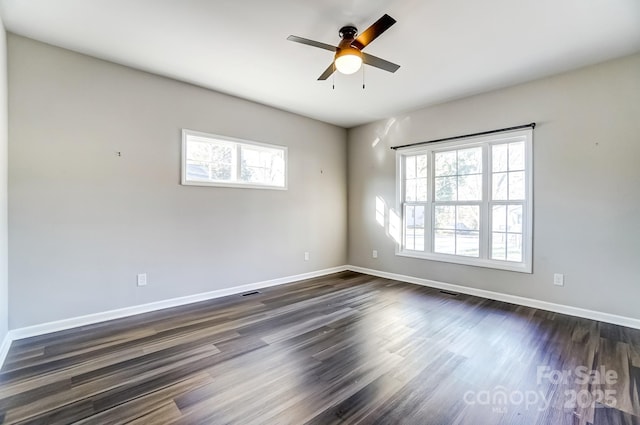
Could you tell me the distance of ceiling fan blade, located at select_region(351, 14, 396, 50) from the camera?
6.85 feet

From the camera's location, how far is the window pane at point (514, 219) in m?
3.84

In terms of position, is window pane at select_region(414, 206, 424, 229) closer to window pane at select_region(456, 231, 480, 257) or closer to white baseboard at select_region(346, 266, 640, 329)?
window pane at select_region(456, 231, 480, 257)

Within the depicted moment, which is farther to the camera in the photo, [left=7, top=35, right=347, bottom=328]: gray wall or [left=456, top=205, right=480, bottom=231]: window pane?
[left=456, top=205, right=480, bottom=231]: window pane

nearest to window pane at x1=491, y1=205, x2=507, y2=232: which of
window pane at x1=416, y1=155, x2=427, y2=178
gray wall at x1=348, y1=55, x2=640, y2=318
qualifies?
gray wall at x1=348, y1=55, x2=640, y2=318

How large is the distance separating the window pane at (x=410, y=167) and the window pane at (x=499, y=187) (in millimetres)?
1235

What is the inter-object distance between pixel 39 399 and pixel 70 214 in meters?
1.80

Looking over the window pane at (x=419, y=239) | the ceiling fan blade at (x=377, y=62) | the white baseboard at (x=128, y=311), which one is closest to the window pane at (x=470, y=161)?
the window pane at (x=419, y=239)

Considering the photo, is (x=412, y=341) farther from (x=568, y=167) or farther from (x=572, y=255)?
(x=568, y=167)

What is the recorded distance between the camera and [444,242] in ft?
15.0

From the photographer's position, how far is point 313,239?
5.32m

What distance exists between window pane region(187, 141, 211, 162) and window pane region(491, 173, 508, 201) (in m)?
3.94

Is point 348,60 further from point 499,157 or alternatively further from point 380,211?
point 380,211

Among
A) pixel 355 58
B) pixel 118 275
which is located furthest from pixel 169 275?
pixel 355 58

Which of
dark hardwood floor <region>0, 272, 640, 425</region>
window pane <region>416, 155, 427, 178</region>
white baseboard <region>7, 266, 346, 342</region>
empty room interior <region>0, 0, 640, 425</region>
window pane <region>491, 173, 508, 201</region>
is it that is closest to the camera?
dark hardwood floor <region>0, 272, 640, 425</region>
